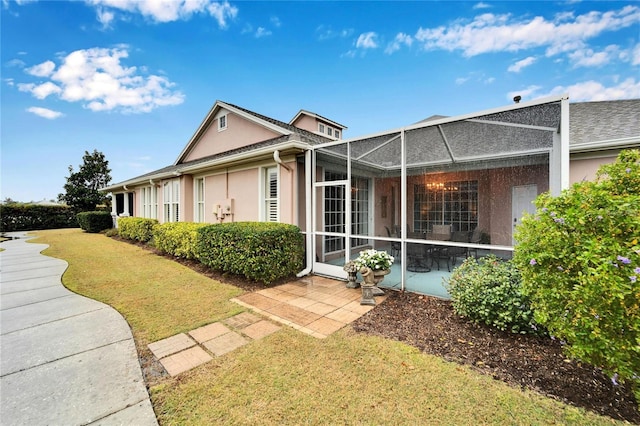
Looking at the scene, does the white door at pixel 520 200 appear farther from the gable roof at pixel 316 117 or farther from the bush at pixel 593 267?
the gable roof at pixel 316 117

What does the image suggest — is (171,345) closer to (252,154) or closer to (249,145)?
(252,154)

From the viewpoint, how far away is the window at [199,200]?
1061 centimetres

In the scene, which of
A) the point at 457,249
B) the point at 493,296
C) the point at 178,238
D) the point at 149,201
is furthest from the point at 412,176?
the point at 149,201

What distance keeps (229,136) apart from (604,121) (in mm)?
12316

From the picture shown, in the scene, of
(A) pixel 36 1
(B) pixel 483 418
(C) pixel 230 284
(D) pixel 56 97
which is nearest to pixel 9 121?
(D) pixel 56 97

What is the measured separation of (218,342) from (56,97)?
16981mm

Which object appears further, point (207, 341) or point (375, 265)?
point (375, 265)

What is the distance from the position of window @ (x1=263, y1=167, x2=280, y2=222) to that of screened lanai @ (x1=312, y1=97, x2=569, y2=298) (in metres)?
1.44

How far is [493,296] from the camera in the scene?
344cm

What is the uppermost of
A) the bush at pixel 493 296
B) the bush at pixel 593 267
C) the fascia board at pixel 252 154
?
the fascia board at pixel 252 154

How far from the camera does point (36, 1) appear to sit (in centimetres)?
724

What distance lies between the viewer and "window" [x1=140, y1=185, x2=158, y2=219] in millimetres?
14062

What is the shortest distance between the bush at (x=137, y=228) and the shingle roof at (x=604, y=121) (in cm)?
1552

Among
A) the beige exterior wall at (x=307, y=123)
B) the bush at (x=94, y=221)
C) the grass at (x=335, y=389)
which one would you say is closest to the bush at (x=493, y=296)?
the grass at (x=335, y=389)
